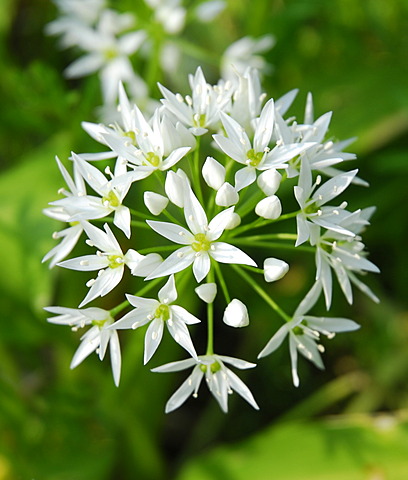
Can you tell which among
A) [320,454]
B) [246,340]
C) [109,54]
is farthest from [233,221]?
[246,340]

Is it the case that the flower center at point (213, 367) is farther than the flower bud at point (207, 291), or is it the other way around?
the flower center at point (213, 367)

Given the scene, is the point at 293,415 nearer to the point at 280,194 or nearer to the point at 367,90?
the point at 280,194

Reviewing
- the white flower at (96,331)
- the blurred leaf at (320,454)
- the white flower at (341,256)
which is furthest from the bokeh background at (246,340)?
the white flower at (341,256)

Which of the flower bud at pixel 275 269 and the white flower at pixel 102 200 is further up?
the white flower at pixel 102 200

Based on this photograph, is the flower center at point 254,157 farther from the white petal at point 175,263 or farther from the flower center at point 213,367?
the flower center at point 213,367

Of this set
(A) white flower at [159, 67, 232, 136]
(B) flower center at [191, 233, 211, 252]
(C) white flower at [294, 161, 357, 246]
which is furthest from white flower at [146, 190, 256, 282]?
(A) white flower at [159, 67, 232, 136]

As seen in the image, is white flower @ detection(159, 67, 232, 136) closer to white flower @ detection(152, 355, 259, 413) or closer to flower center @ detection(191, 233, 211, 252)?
flower center @ detection(191, 233, 211, 252)

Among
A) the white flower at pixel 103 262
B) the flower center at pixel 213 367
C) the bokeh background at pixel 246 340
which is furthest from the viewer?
the bokeh background at pixel 246 340
